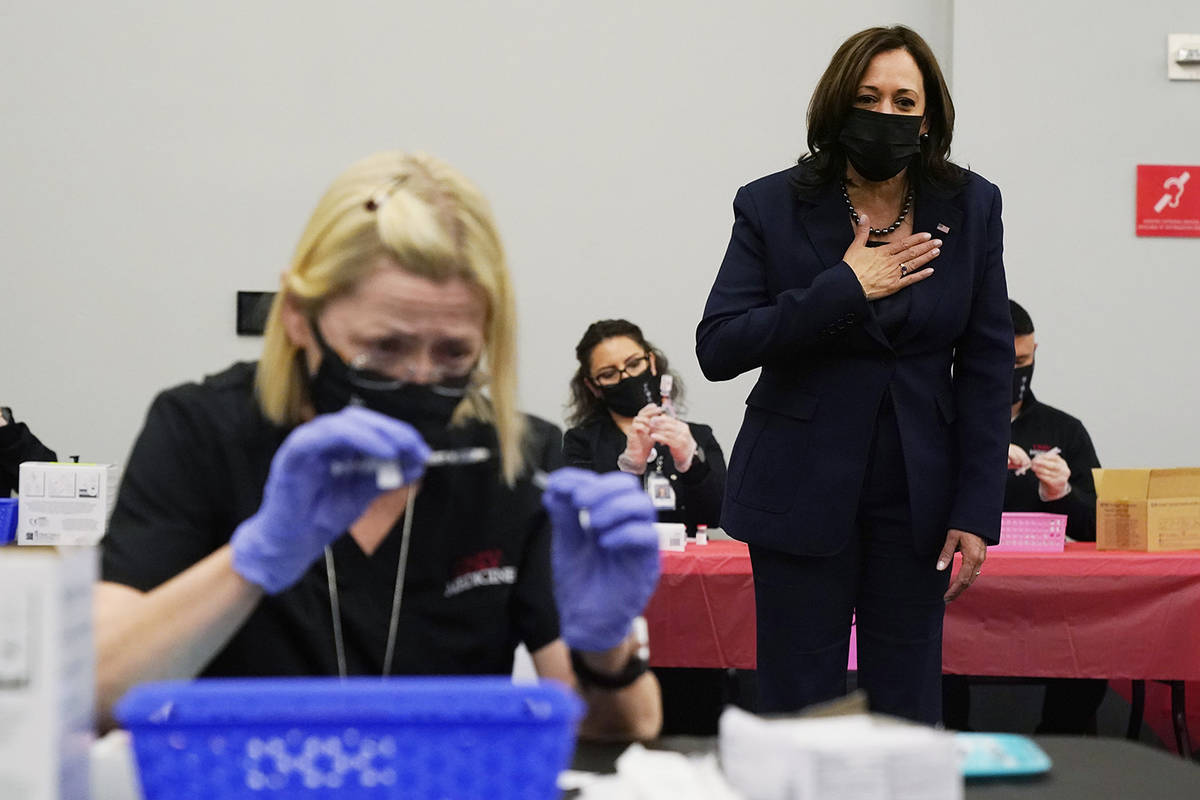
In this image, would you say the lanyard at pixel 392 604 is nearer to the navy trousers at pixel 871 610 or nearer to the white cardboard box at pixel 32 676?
the white cardboard box at pixel 32 676

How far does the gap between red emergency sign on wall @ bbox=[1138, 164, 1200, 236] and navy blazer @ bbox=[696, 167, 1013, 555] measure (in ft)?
8.40

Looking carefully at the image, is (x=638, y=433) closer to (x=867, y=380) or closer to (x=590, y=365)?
(x=590, y=365)

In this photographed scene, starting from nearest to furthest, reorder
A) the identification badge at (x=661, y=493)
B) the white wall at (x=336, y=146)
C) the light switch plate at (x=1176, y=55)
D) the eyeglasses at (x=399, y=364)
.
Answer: the eyeglasses at (x=399, y=364) → the identification badge at (x=661, y=493) → the light switch plate at (x=1176, y=55) → the white wall at (x=336, y=146)

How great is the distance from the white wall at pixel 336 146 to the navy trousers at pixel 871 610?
2.55 m

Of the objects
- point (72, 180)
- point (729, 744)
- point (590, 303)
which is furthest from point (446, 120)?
point (729, 744)

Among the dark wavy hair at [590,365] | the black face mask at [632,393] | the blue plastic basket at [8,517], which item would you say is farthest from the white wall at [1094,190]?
the blue plastic basket at [8,517]

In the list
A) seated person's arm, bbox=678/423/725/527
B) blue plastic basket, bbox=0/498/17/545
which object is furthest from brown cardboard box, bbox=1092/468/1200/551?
blue plastic basket, bbox=0/498/17/545

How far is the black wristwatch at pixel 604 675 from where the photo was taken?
1.11 m

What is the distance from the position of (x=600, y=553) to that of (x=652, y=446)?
2.16 metres

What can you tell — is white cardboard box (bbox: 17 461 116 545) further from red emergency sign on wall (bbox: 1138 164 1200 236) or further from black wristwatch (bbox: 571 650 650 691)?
red emergency sign on wall (bbox: 1138 164 1200 236)

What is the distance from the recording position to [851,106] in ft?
6.56

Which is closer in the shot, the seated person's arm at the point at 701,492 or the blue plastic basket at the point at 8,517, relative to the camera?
the blue plastic basket at the point at 8,517

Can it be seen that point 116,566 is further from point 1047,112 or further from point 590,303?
point 1047,112

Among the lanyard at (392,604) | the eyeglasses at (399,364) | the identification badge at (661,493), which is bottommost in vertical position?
the identification badge at (661,493)
